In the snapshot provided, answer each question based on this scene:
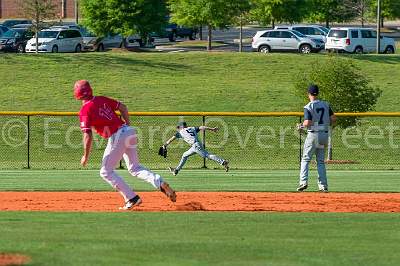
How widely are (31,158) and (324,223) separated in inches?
744

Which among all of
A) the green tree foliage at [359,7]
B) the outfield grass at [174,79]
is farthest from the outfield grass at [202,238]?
the green tree foliage at [359,7]

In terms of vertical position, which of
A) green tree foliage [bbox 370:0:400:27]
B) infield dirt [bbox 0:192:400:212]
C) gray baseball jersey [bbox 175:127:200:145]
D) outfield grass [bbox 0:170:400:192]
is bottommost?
outfield grass [bbox 0:170:400:192]

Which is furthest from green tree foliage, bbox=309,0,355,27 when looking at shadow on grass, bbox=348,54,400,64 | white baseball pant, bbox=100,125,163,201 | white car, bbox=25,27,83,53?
white baseball pant, bbox=100,125,163,201

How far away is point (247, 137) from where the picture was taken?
1312 inches

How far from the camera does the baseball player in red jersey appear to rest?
14141 millimetres

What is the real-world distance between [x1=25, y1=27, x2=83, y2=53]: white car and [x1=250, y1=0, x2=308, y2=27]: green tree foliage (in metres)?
9.26

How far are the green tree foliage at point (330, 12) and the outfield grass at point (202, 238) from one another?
1961 inches

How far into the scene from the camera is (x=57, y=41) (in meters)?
53.1

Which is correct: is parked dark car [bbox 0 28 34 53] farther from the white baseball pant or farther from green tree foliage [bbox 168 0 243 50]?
the white baseball pant

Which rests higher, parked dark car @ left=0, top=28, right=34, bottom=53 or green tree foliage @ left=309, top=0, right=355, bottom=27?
green tree foliage @ left=309, top=0, right=355, bottom=27

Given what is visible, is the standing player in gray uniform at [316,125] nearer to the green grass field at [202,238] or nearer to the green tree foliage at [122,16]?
the green grass field at [202,238]

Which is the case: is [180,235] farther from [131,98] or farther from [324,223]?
[131,98]

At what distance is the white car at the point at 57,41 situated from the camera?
172 feet

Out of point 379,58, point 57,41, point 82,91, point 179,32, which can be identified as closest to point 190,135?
point 82,91
